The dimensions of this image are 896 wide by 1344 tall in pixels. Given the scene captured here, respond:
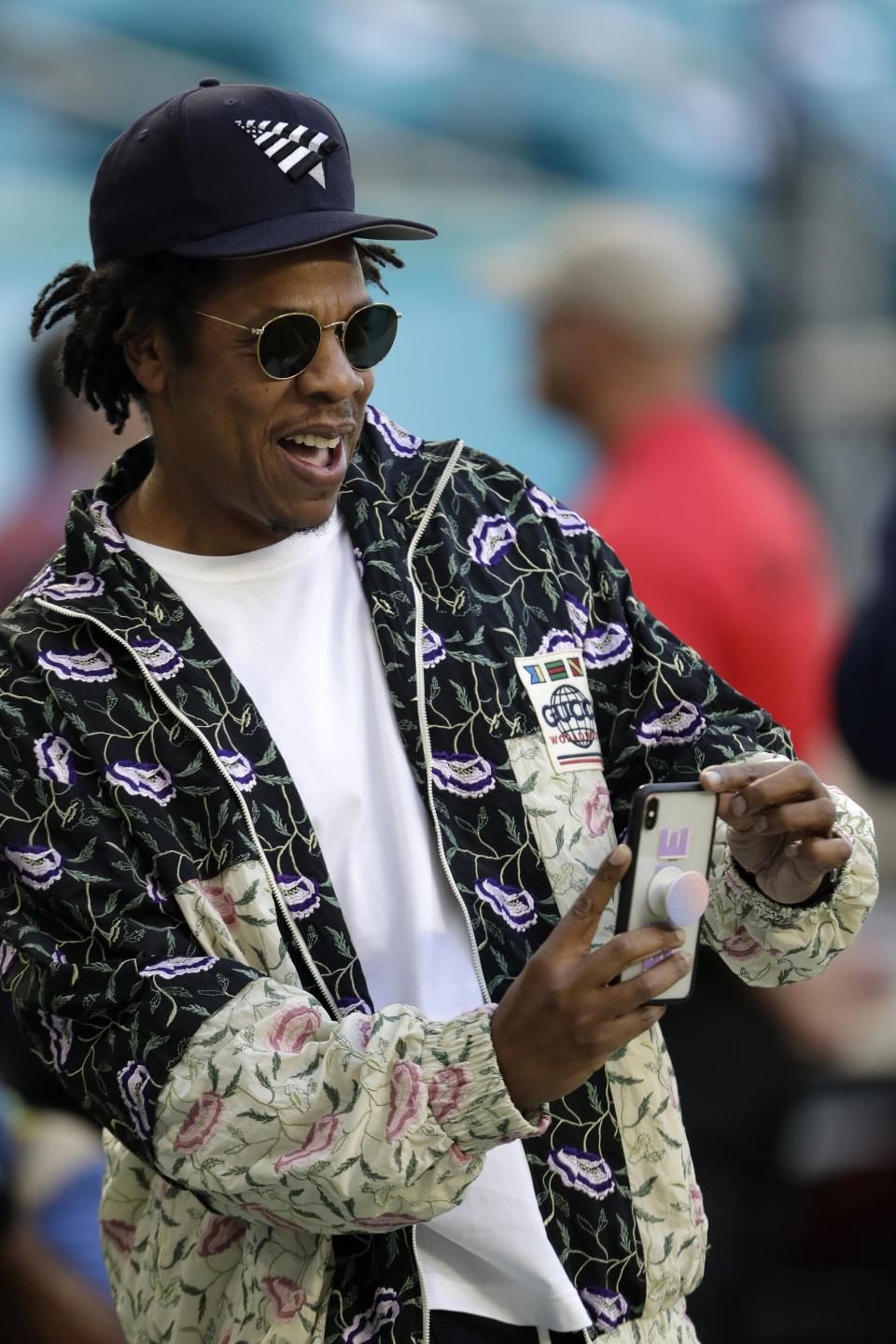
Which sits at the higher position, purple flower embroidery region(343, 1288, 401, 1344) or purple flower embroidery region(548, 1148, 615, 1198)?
purple flower embroidery region(548, 1148, 615, 1198)

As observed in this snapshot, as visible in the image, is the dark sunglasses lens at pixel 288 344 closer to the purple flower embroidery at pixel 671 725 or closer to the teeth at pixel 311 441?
the teeth at pixel 311 441

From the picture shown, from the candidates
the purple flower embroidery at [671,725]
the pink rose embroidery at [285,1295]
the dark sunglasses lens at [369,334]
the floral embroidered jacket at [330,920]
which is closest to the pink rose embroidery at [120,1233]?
the floral embroidered jacket at [330,920]

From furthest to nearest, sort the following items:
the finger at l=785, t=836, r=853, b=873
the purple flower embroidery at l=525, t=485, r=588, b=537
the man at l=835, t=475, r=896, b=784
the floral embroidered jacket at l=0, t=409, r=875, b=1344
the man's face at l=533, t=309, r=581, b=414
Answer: the man's face at l=533, t=309, r=581, b=414, the man at l=835, t=475, r=896, b=784, the purple flower embroidery at l=525, t=485, r=588, b=537, the finger at l=785, t=836, r=853, b=873, the floral embroidered jacket at l=0, t=409, r=875, b=1344

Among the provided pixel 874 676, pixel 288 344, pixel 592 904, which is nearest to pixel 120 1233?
pixel 592 904

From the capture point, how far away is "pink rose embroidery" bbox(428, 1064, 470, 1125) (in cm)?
193

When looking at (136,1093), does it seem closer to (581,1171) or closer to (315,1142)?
(315,1142)

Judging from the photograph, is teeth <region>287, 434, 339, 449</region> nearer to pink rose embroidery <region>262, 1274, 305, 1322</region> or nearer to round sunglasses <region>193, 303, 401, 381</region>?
round sunglasses <region>193, 303, 401, 381</region>

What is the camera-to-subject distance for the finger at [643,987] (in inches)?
74.2

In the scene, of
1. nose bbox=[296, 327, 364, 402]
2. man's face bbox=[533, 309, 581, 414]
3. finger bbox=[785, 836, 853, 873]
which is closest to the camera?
finger bbox=[785, 836, 853, 873]

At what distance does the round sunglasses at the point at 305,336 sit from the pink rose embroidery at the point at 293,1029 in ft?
2.32

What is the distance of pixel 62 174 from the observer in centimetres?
664

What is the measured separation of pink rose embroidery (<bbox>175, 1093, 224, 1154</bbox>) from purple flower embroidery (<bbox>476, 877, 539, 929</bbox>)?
381 millimetres

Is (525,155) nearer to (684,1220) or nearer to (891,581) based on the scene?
(891,581)

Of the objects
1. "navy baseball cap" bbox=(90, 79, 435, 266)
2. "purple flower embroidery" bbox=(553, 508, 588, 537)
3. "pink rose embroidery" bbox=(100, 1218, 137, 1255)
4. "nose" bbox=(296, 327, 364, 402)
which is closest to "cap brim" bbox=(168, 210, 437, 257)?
"navy baseball cap" bbox=(90, 79, 435, 266)
